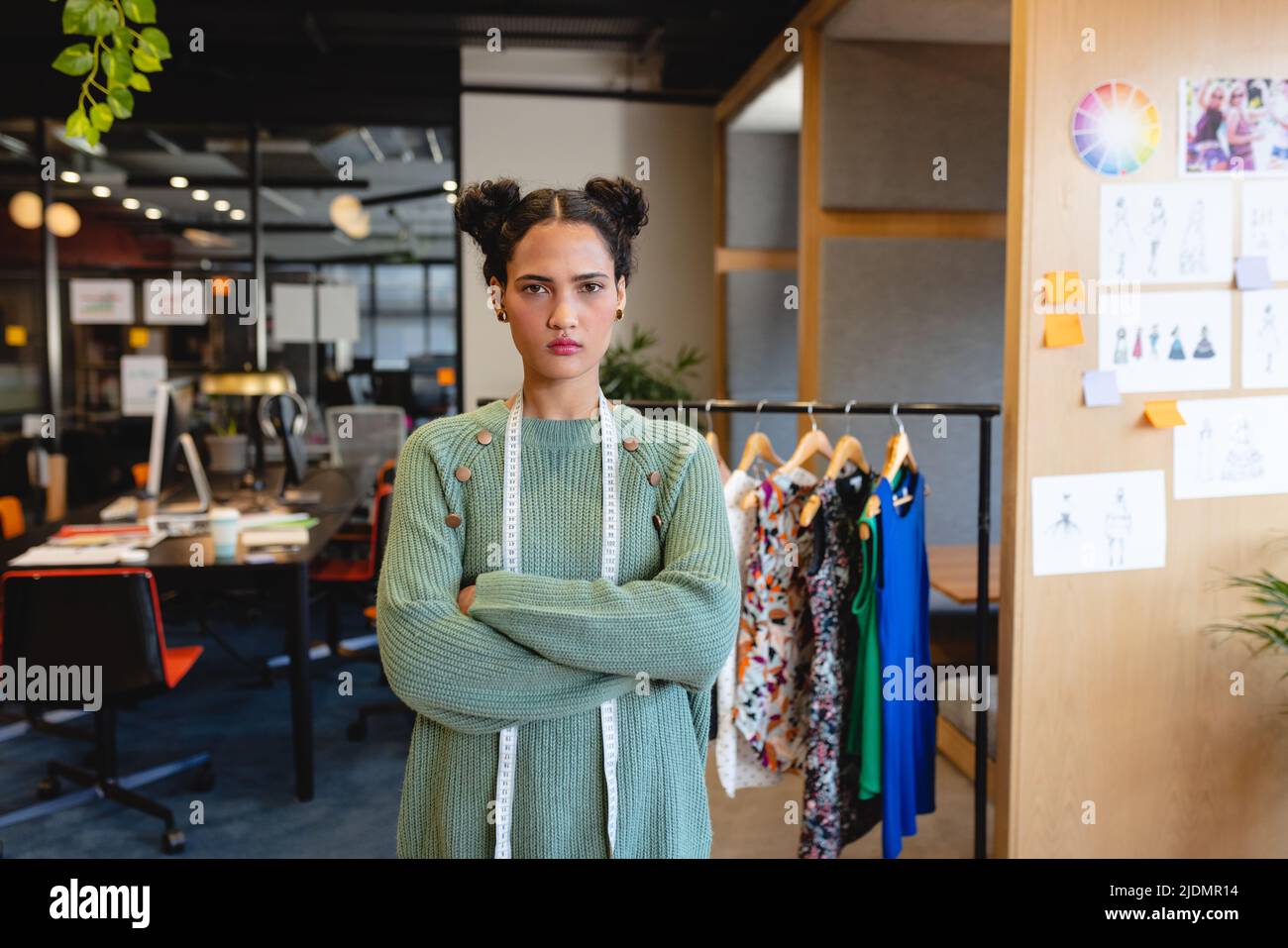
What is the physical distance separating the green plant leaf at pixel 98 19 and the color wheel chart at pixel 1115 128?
6.86 feet

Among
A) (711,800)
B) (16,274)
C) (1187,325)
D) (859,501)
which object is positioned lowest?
(711,800)

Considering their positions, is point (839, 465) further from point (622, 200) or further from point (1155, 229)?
point (622, 200)

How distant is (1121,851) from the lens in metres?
2.71

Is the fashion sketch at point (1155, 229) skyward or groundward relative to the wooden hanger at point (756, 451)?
skyward

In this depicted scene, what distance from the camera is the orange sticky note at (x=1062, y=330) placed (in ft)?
8.56

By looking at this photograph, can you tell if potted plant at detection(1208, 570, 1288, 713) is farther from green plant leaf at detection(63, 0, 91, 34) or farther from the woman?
green plant leaf at detection(63, 0, 91, 34)

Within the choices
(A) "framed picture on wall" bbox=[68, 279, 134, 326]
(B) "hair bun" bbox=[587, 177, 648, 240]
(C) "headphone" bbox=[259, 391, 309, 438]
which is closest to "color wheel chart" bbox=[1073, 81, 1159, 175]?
(B) "hair bun" bbox=[587, 177, 648, 240]

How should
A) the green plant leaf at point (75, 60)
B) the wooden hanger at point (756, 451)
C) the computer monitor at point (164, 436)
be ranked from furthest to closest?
the computer monitor at point (164, 436) < the wooden hanger at point (756, 451) < the green plant leaf at point (75, 60)

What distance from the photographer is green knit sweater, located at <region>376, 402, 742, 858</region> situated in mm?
1396

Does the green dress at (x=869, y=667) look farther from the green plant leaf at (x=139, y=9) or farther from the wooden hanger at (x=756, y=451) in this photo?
the green plant leaf at (x=139, y=9)

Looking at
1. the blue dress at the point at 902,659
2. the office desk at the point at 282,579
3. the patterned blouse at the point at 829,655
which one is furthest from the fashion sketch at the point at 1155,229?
the office desk at the point at 282,579
